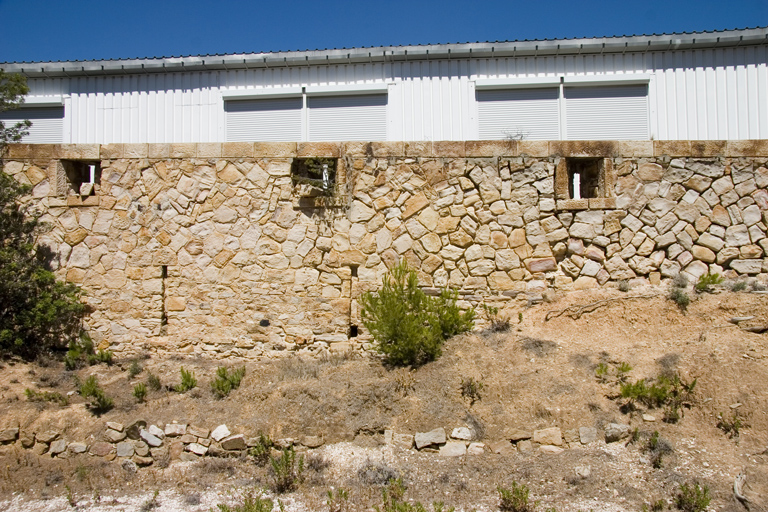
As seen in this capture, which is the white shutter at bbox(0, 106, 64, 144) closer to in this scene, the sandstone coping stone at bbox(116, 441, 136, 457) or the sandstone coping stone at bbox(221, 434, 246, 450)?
the sandstone coping stone at bbox(116, 441, 136, 457)

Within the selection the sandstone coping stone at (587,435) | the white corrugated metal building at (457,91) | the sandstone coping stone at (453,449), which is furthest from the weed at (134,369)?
the white corrugated metal building at (457,91)

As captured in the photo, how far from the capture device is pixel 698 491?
4984 millimetres

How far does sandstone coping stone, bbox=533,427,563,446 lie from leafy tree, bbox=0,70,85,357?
19.6ft

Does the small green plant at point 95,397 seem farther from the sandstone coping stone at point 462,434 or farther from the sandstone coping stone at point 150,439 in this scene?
the sandstone coping stone at point 462,434

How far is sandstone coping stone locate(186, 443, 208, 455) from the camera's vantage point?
20.8 ft

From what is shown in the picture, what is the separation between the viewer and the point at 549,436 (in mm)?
6023

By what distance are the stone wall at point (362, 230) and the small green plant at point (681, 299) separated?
1.41 feet

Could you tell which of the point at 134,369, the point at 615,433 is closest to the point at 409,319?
the point at 615,433

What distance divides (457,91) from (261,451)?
7.55 meters

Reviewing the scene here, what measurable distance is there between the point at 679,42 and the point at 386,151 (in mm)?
6289

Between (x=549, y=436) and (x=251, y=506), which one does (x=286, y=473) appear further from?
(x=549, y=436)

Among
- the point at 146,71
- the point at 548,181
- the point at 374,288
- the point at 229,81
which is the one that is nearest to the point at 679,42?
the point at 548,181

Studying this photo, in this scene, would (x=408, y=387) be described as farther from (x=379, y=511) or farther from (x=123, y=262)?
(x=123, y=262)

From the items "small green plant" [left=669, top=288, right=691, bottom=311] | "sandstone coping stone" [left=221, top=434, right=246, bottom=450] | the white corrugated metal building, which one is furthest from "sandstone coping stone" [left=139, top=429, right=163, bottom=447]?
the white corrugated metal building
